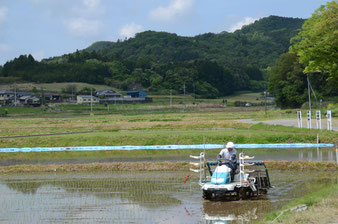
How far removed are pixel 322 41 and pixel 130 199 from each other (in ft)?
91.2

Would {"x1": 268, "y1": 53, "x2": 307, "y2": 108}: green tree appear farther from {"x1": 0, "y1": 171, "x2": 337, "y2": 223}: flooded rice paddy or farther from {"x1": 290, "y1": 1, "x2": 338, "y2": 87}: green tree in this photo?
{"x1": 0, "y1": 171, "x2": 337, "y2": 223}: flooded rice paddy

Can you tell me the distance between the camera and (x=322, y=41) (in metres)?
36.8

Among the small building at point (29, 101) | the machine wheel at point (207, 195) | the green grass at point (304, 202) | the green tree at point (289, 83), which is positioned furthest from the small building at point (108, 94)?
the green grass at point (304, 202)

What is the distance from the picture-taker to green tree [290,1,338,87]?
116 ft

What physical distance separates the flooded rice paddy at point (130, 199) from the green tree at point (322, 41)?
20.4 m

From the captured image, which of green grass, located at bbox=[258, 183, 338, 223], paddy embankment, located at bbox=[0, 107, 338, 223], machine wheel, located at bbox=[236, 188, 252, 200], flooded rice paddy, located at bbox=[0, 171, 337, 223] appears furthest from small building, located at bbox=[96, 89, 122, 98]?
green grass, located at bbox=[258, 183, 338, 223]

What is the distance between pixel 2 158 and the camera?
28.9 metres

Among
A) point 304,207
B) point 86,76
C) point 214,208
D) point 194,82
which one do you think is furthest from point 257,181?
point 86,76

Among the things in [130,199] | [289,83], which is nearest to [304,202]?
[130,199]

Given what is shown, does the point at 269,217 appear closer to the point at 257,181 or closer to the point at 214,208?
the point at 214,208

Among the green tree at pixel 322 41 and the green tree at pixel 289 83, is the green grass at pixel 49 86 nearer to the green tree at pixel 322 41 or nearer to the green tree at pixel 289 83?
the green tree at pixel 289 83

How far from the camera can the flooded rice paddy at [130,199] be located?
12031 millimetres

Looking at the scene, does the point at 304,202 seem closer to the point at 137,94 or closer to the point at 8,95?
the point at 8,95

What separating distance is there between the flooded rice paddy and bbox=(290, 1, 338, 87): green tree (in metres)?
20.4
